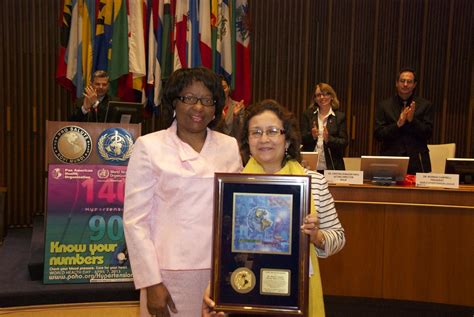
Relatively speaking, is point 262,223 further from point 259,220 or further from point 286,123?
point 286,123

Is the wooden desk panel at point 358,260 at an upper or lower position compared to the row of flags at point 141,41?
lower

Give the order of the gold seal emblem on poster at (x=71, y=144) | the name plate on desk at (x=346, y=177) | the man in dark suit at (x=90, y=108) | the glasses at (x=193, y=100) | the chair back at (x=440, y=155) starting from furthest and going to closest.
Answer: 1. the chair back at (x=440, y=155)
2. the man in dark suit at (x=90, y=108)
3. the name plate on desk at (x=346, y=177)
4. the gold seal emblem on poster at (x=71, y=144)
5. the glasses at (x=193, y=100)

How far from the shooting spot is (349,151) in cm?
608

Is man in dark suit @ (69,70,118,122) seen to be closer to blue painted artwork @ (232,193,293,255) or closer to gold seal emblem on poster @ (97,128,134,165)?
gold seal emblem on poster @ (97,128,134,165)

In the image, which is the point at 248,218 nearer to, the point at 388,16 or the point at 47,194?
the point at 47,194

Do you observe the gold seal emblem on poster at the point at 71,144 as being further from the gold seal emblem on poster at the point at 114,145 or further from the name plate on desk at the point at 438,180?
the name plate on desk at the point at 438,180

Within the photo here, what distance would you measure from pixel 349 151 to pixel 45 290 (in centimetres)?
429

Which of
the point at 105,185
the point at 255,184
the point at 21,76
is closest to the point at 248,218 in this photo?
the point at 255,184

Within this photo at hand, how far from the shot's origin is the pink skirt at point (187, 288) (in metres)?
1.62

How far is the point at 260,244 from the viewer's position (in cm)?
145

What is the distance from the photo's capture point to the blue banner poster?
2.93m

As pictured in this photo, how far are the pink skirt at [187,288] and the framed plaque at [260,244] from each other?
0.21 metres

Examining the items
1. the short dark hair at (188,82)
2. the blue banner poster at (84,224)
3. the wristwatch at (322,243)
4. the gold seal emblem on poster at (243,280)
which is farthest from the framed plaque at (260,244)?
the blue banner poster at (84,224)

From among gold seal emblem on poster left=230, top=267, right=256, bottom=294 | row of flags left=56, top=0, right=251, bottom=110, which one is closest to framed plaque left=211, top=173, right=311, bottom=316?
gold seal emblem on poster left=230, top=267, right=256, bottom=294
